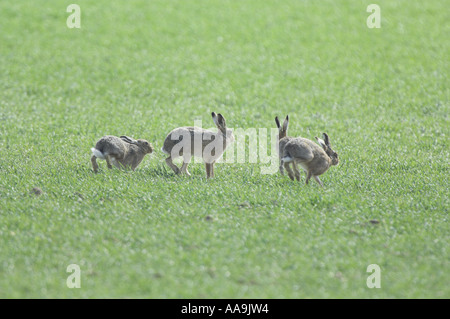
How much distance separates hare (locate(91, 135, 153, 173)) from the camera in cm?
1020

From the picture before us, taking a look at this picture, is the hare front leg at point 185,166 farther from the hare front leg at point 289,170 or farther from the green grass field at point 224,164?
the hare front leg at point 289,170

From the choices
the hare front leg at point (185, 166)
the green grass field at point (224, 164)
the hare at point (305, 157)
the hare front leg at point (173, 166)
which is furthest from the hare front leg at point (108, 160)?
the hare at point (305, 157)

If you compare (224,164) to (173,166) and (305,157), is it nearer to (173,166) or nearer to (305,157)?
(173,166)

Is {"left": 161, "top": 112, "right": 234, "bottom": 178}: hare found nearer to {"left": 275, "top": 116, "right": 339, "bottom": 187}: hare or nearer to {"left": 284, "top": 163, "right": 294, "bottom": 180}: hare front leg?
{"left": 275, "top": 116, "right": 339, "bottom": 187}: hare

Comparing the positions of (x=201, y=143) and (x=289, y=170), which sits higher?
(x=201, y=143)

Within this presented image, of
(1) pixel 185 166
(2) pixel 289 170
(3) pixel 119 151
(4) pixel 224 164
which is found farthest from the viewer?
(4) pixel 224 164

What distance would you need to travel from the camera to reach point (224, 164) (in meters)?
11.8

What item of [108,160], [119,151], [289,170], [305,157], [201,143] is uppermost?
[201,143]

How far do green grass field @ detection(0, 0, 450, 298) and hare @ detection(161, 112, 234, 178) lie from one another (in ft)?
1.26

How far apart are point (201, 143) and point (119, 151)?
1.32 metres

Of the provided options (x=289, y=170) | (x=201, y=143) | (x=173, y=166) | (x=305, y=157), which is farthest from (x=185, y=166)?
(x=305, y=157)

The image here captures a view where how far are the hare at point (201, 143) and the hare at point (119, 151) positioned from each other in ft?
1.78

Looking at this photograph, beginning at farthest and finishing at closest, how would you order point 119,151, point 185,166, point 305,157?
point 185,166
point 119,151
point 305,157
